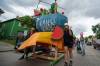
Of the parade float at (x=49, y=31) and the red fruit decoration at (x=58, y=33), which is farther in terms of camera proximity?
the parade float at (x=49, y=31)

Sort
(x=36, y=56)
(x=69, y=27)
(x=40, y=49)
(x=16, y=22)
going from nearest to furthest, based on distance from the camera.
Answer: (x=69, y=27) < (x=36, y=56) < (x=40, y=49) < (x=16, y=22)

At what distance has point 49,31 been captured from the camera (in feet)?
40.4

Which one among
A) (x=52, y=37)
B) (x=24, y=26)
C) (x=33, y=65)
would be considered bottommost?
(x=33, y=65)

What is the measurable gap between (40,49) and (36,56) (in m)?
1.83

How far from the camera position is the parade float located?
10945 mm

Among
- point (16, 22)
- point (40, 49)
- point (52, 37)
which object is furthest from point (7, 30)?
point (52, 37)

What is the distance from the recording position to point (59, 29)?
35.6 feet

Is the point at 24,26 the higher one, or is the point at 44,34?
the point at 24,26

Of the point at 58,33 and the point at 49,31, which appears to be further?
the point at 49,31

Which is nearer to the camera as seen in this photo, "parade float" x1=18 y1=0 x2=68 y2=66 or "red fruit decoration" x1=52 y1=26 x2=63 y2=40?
"red fruit decoration" x1=52 y1=26 x2=63 y2=40

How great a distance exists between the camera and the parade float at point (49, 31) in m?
10.9

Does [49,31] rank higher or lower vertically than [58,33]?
higher

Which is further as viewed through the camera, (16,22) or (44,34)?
(16,22)

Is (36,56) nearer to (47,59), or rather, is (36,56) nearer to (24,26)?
(47,59)
